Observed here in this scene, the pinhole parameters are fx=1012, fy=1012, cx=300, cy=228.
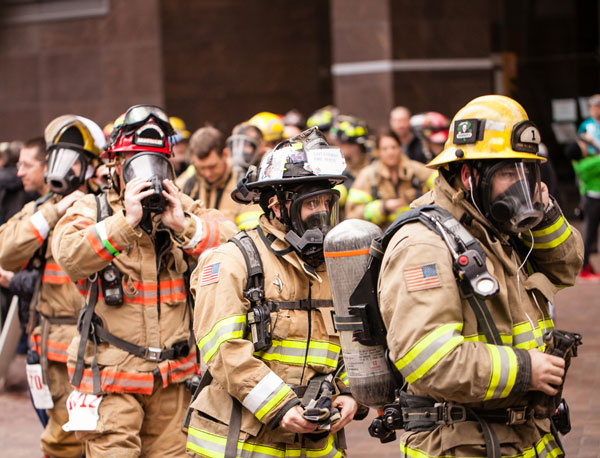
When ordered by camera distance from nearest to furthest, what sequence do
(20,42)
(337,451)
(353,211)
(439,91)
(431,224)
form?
(431,224) → (337,451) → (353,211) → (439,91) → (20,42)

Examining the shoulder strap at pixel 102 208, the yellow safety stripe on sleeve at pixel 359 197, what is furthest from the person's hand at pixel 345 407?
the yellow safety stripe on sleeve at pixel 359 197

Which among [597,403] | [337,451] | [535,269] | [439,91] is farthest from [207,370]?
[439,91]

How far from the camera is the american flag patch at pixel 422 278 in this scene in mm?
3307

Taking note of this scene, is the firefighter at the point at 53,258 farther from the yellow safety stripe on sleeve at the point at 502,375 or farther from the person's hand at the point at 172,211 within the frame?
the yellow safety stripe on sleeve at the point at 502,375

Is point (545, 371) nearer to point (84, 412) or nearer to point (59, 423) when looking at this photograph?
point (84, 412)

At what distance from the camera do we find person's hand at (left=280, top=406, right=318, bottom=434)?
4.00 meters

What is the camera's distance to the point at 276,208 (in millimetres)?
4410

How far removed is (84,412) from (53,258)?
1307mm

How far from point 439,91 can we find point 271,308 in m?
11.4

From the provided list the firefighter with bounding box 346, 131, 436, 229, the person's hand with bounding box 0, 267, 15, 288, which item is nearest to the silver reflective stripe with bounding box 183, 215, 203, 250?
the person's hand with bounding box 0, 267, 15, 288

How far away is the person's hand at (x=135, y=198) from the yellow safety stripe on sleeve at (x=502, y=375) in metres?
2.19

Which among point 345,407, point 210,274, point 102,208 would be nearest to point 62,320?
point 102,208

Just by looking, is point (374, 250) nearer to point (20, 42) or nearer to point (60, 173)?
point (60, 173)

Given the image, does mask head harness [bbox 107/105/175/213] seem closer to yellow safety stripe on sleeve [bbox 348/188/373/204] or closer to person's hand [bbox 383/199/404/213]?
person's hand [bbox 383/199/404/213]
